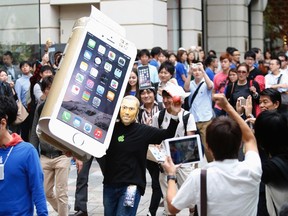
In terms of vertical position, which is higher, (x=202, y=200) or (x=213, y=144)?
(x=213, y=144)

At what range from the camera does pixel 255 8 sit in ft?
99.6

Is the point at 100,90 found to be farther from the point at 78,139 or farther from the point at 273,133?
the point at 273,133

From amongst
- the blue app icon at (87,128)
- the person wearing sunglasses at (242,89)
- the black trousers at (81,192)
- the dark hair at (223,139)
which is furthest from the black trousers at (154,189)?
the dark hair at (223,139)

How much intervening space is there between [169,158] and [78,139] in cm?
74

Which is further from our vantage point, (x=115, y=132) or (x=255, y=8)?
(x=255, y=8)

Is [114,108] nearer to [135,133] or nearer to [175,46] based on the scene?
[135,133]

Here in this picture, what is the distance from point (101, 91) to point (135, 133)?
174 centimetres

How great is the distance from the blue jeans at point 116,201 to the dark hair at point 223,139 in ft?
8.29

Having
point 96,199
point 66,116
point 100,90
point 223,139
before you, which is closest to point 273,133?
point 223,139

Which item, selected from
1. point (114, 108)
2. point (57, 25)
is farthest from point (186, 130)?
point (57, 25)

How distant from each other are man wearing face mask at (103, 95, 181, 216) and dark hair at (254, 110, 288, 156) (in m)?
1.96

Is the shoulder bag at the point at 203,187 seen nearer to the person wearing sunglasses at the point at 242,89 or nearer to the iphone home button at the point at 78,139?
the iphone home button at the point at 78,139

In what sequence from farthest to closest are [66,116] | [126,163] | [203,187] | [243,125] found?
[126,163]
[66,116]
[243,125]
[203,187]

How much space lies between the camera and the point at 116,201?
6945 mm
